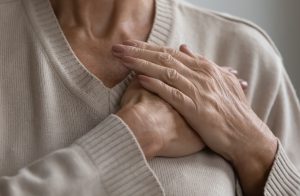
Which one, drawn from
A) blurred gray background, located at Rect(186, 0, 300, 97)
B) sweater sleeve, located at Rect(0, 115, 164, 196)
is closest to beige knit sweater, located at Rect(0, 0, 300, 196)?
sweater sleeve, located at Rect(0, 115, 164, 196)

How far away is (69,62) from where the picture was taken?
3.34ft

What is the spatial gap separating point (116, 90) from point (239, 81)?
0.78 ft

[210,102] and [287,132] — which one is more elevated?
[210,102]

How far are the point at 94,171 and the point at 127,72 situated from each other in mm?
241

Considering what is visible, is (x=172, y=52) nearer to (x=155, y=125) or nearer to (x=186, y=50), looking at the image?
(x=186, y=50)

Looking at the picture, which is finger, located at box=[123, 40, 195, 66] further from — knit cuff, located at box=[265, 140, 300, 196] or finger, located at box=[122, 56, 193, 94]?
knit cuff, located at box=[265, 140, 300, 196]

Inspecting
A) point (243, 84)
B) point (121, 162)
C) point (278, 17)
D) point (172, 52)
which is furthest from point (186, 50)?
point (278, 17)

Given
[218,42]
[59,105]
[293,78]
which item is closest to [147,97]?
[59,105]

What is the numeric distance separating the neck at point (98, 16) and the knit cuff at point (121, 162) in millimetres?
250

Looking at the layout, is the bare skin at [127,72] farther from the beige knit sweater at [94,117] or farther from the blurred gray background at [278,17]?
the blurred gray background at [278,17]

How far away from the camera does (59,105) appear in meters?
0.99

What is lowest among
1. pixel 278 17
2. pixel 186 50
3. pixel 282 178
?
pixel 282 178

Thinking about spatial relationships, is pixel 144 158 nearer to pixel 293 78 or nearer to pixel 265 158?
pixel 265 158

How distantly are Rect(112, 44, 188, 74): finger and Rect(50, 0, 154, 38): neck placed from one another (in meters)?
0.09
